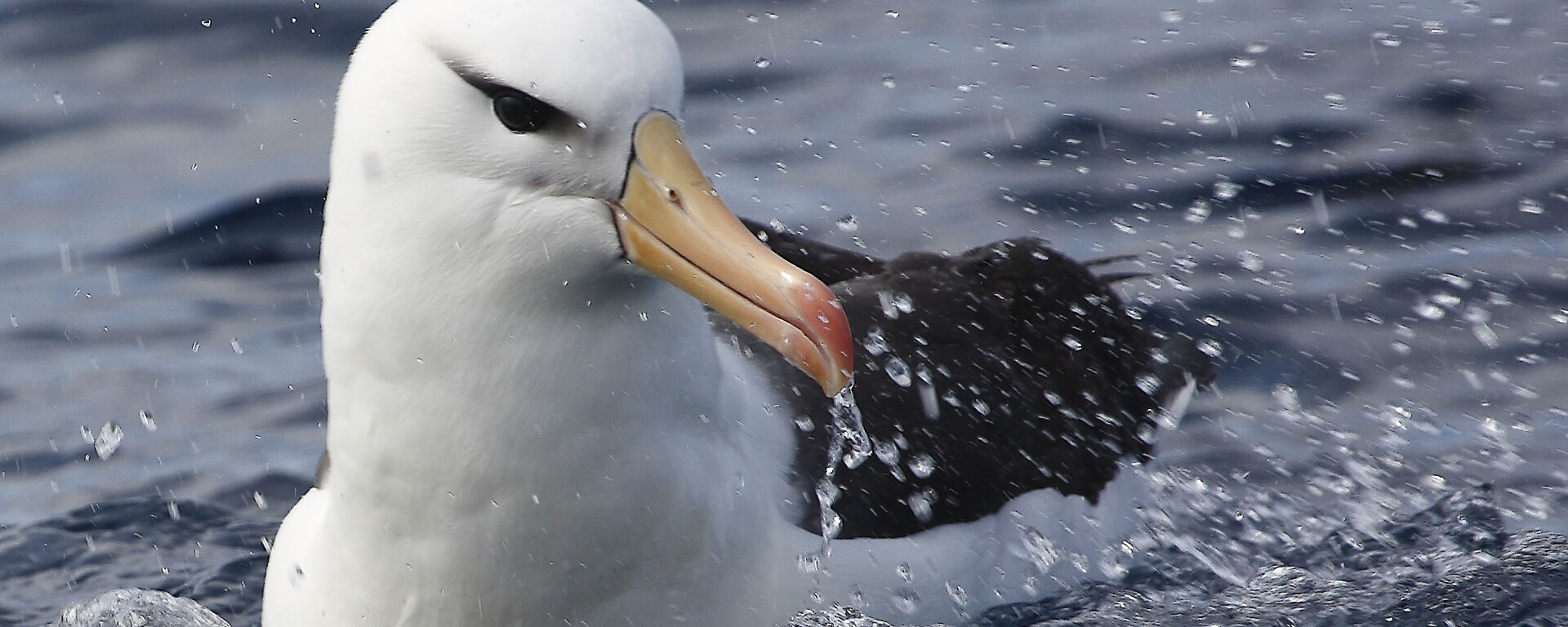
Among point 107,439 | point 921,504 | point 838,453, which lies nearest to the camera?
point 838,453

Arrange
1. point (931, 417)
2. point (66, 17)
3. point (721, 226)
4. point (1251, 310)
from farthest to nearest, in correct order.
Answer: point (66, 17)
point (1251, 310)
point (931, 417)
point (721, 226)

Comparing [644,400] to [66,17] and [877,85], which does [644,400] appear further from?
[66,17]

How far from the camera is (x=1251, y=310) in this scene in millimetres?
6988

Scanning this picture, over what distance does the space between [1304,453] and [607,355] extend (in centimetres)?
311

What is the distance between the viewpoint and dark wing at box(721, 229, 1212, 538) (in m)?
4.64

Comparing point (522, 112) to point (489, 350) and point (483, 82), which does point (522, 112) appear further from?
point (489, 350)

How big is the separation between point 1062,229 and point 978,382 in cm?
258

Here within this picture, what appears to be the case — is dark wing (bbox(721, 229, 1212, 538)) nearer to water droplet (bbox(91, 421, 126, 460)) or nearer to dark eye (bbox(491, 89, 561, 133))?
dark eye (bbox(491, 89, 561, 133))

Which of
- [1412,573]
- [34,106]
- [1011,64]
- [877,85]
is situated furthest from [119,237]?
[1412,573]

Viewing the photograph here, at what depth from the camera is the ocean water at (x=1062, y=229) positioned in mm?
5617

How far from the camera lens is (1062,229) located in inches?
302

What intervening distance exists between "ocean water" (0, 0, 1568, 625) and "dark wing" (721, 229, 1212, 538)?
1.02ft

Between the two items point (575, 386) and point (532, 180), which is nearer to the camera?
point (532, 180)

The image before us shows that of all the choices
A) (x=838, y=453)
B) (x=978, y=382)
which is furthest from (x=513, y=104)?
(x=978, y=382)
